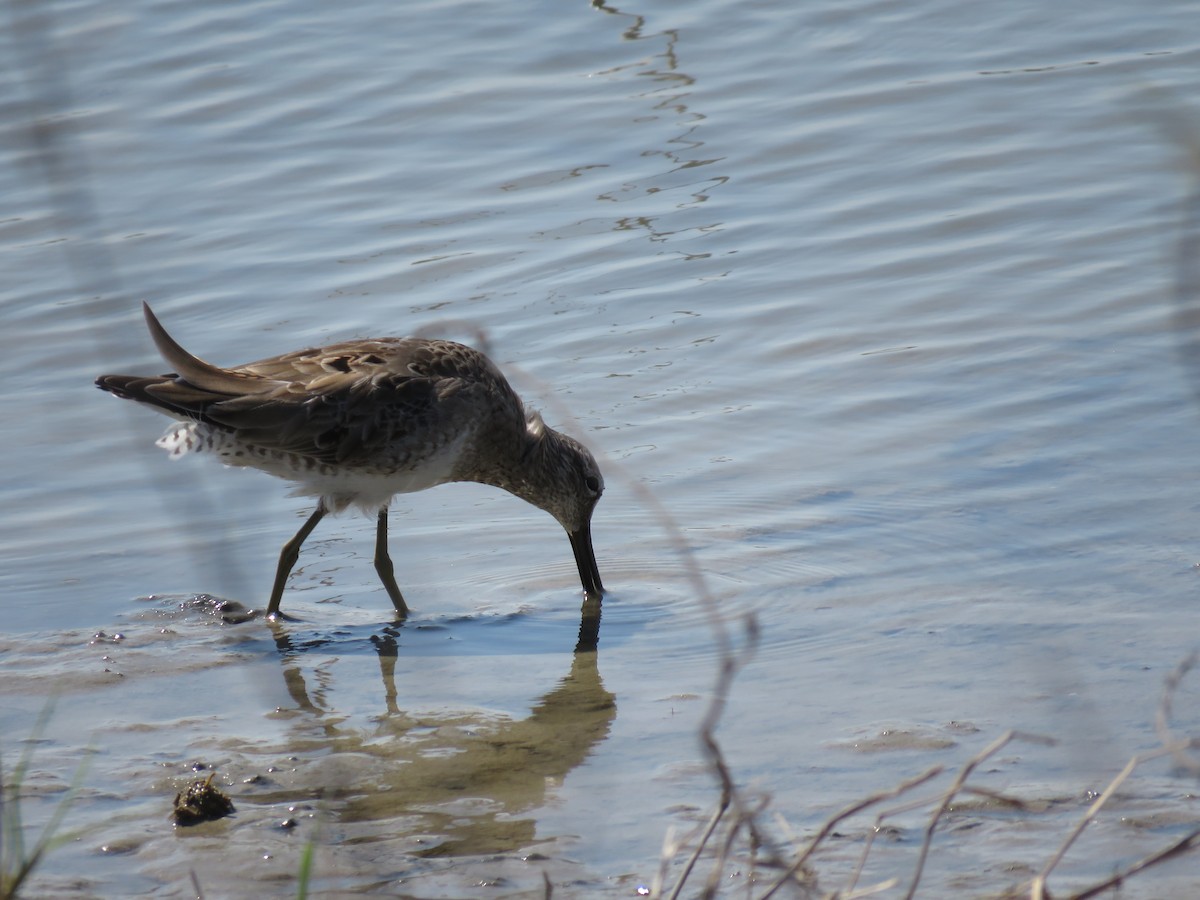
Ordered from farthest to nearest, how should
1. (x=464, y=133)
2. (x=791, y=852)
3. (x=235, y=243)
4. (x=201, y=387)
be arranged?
(x=464, y=133)
(x=235, y=243)
(x=201, y=387)
(x=791, y=852)

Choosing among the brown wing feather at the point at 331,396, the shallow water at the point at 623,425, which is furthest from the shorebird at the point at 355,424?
the shallow water at the point at 623,425

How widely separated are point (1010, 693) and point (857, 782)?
2.27 ft

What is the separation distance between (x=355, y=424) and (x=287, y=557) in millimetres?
537

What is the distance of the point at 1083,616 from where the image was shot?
4.80 meters

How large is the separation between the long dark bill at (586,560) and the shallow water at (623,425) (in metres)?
→ 0.07

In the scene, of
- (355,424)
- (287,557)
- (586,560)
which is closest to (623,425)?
(586,560)

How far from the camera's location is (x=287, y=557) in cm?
573

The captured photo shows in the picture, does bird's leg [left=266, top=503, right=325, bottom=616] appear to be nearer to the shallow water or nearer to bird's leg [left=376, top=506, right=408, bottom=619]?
the shallow water

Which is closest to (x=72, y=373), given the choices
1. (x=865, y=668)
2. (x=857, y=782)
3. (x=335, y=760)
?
(x=335, y=760)

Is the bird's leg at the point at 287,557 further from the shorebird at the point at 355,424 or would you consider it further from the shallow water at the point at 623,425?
the shallow water at the point at 623,425

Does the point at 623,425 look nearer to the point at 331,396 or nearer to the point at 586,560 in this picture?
the point at 586,560

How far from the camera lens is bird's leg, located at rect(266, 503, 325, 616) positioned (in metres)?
5.57

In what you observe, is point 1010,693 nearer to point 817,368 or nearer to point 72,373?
point 817,368

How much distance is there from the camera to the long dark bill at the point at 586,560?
5.74 metres
